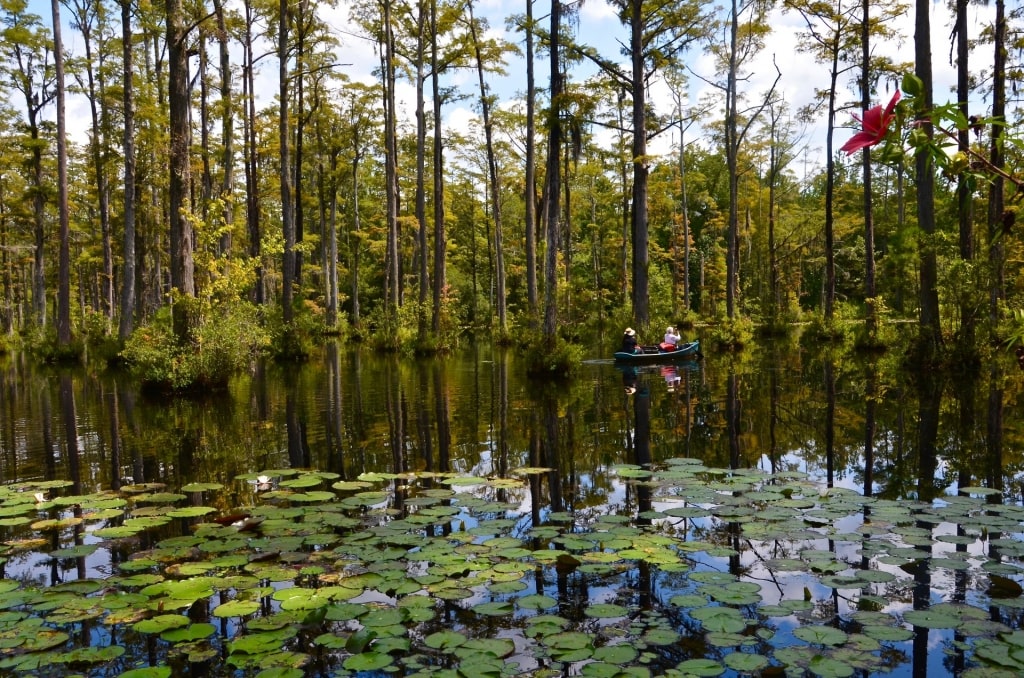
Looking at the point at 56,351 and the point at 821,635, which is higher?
the point at 56,351

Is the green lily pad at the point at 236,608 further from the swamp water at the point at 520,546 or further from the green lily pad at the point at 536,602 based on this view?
the green lily pad at the point at 536,602

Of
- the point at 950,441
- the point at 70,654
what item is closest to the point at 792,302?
the point at 950,441

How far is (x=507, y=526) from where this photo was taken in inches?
200

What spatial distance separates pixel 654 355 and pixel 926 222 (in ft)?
22.9

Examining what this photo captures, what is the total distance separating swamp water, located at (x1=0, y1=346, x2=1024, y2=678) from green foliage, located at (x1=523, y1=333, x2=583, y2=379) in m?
5.30

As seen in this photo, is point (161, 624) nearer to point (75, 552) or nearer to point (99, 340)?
point (75, 552)

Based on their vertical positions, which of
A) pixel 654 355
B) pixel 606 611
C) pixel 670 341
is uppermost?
pixel 670 341

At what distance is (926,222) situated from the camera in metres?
13.9

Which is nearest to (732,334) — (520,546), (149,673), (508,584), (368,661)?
(520,546)

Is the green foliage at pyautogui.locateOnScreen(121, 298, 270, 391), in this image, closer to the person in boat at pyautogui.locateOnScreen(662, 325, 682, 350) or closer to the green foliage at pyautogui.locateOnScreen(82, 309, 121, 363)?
the green foliage at pyautogui.locateOnScreen(82, 309, 121, 363)

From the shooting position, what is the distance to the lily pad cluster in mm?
3068

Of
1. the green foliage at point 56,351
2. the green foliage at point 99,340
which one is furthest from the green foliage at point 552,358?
the green foliage at point 56,351

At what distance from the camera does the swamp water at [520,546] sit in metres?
3.12

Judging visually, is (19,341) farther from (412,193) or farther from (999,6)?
(999,6)
